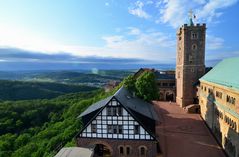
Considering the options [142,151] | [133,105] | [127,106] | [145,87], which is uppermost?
[145,87]

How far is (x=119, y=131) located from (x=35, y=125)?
174 feet

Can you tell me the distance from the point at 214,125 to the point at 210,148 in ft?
19.6

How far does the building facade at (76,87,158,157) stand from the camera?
26.2 meters

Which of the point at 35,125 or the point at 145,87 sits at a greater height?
the point at 145,87

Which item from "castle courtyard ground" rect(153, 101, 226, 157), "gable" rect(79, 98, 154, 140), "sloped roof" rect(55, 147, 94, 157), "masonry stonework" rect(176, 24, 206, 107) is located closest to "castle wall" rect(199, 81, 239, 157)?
"castle courtyard ground" rect(153, 101, 226, 157)

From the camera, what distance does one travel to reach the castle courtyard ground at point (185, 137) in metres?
29.2

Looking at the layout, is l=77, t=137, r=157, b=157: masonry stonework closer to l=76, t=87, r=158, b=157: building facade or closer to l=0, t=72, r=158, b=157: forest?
l=76, t=87, r=158, b=157: building facade

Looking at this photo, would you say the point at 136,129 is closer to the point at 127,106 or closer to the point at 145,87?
the point at 127,106

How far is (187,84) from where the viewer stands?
54.3 metres

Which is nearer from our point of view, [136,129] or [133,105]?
[136,129]

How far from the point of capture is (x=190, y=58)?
5256 centimetres

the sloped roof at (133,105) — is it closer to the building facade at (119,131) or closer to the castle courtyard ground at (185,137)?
the building facade at (119,131)

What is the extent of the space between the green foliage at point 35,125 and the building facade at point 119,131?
11.6m

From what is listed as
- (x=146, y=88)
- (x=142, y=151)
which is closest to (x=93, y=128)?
(x=142, y=151)
